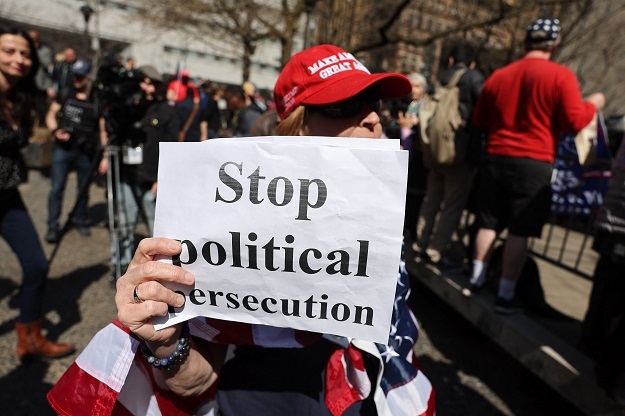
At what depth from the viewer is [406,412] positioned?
1291 mm

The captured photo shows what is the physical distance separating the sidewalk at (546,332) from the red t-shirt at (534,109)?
1.14 metres

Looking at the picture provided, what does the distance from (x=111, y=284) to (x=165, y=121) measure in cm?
169

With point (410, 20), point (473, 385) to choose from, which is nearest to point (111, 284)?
point (473, 385)

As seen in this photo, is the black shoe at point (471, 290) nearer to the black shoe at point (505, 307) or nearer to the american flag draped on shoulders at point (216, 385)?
the black shoe at point (505, 307)

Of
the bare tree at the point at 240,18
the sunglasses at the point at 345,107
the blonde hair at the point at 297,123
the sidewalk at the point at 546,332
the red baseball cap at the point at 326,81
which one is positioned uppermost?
the bare tree at the point at 240,18

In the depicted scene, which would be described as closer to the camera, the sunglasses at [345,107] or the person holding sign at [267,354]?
the person holding sign at [267,354]

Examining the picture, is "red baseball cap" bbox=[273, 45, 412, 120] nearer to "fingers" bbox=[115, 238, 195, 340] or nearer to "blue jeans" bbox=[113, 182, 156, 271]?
A: "fingers" bbox=[115, 238, 195, 340]

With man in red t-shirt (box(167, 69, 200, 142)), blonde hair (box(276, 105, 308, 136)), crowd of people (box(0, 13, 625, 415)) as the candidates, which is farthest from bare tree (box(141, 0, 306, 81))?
blonde hair (box(276, 105, 308, 136))

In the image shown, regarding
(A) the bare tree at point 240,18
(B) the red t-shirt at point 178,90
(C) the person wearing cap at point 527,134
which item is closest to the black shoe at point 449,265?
(C) the person wearing cap at point 527,134

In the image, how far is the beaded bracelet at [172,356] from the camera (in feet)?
3.59

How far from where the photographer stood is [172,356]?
1106 millimetres

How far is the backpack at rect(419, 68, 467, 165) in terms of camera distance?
3889 mm

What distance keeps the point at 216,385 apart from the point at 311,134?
0.81 m

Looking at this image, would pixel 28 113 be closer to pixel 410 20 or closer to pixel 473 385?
pixel 473 385
